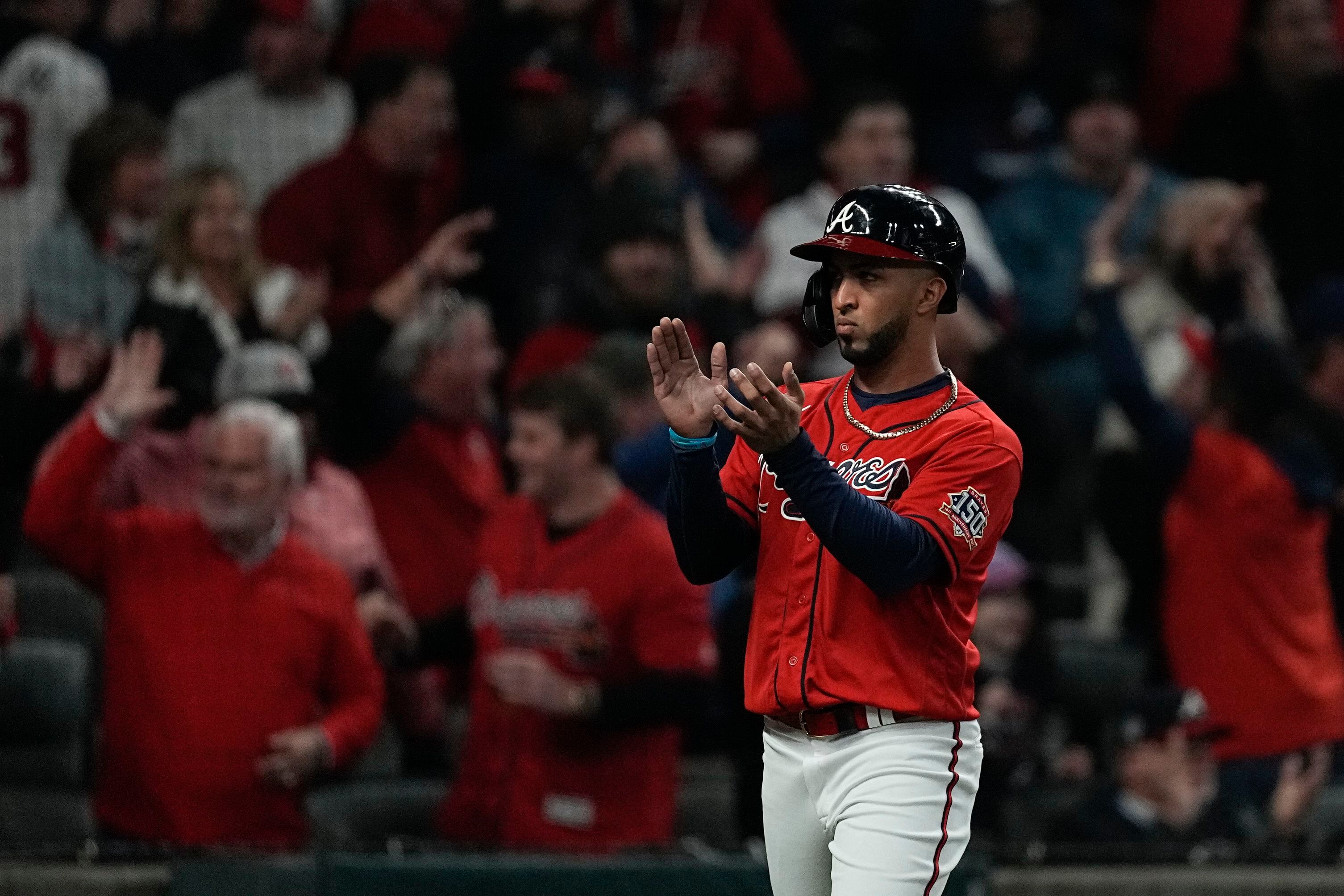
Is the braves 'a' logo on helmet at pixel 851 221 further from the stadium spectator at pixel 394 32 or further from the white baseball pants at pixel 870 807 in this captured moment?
the stadium spectator at pixel 394 32

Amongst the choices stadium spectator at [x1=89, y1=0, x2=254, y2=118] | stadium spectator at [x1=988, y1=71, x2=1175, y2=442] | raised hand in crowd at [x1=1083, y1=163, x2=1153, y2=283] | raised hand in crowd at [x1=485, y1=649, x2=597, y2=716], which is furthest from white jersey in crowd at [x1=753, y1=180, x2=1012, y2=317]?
raised hand in crowd at [x1=485, y1=649, x2=597, y2=716]

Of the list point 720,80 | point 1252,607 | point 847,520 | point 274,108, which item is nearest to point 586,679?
point 847,520

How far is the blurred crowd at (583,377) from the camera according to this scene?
5043 mm

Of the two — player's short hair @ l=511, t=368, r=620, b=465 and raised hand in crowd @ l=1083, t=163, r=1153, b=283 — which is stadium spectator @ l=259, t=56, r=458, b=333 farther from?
raised hand in crowd @ l=1083, t=163, r=1153, b=283

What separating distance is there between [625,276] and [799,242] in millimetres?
896

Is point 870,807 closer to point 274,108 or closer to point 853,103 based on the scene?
point 853,103

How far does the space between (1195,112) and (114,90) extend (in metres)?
4.42

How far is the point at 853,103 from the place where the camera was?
23.7 feet

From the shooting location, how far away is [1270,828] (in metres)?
5.85

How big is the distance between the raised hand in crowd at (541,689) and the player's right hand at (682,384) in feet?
5.60

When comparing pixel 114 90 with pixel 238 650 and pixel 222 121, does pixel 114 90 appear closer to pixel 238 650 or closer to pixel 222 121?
pixel 222 121

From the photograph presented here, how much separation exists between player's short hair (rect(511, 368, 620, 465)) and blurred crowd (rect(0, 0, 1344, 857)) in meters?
0.01

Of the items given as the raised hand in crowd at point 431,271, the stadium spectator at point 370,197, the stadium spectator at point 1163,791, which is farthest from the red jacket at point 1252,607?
the stadium spectator at point 370,197

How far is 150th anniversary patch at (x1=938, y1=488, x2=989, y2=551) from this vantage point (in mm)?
3227
